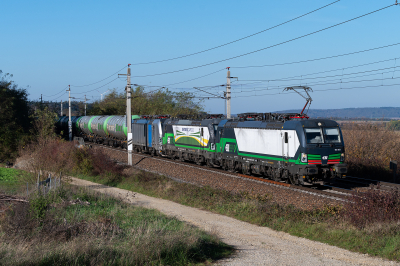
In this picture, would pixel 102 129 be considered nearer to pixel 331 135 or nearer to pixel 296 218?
pixel 331 135

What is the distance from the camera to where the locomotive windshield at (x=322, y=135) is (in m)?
18.6

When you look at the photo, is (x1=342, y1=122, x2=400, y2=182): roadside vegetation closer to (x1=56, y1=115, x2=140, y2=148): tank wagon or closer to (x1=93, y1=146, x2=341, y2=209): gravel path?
(x1=93, y1=146, x2=341, y2=209): gravel path

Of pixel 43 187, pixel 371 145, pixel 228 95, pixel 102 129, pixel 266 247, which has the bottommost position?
pixel 266 247

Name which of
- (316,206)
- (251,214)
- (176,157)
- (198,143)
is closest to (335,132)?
(316,206)

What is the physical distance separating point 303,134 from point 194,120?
1259 cm

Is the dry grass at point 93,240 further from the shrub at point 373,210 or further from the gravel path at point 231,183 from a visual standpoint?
the gravel path at point 231,183

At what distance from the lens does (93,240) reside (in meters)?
9.66

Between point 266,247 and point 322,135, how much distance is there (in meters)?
9.69

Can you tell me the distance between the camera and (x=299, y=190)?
1834 cm

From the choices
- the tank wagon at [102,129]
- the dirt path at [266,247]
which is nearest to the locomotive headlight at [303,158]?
the dirt path at [266,247]

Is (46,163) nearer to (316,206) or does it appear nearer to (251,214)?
(251,214)

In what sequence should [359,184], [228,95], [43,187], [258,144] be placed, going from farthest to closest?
[228,95]
[258,144]
[359,184]
[43,187]

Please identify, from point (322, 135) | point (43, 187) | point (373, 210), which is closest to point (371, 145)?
point (322, 135)

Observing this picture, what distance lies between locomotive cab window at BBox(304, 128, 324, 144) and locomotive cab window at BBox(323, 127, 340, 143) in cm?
33
